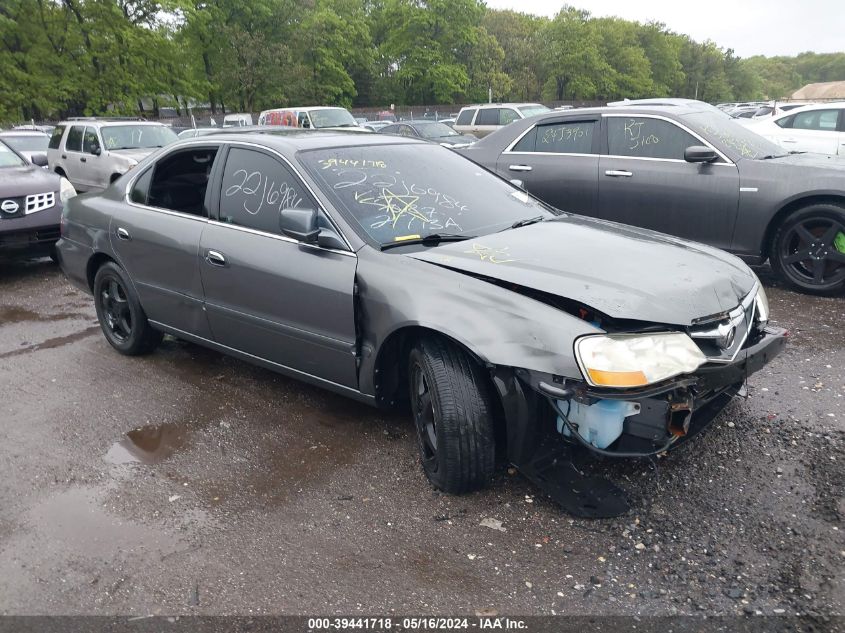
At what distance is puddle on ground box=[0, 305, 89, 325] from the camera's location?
6285mm

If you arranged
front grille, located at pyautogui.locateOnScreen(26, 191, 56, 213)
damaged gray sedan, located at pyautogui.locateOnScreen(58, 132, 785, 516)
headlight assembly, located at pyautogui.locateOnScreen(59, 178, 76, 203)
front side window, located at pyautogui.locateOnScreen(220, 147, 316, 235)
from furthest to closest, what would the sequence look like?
1. headlight assembly, located at pyautogui.locateOnScreen(59, 178, 76, 203)
2. front grille, located at pyautogui.locateOnScreen(26, 191, 56, 213)
3. front side window, located at pyautogui.locateOnScreen(220, 147, 316, 235)
4. damaged gray sedan, located at pyautogui.locateOnScreen(58, 132, 785, 516)

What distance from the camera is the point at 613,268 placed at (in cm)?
314

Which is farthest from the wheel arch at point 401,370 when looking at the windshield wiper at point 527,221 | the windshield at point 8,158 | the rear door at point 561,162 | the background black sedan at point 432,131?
the background black sedan at point 432,131

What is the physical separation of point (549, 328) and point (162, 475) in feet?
7.11

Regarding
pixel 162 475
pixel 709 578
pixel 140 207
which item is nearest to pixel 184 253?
pixel 140 207

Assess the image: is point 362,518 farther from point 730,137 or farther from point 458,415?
point 730,137

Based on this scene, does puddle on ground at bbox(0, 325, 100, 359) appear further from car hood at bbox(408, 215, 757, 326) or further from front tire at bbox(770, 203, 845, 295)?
front tire at bbox(770, 203, 845, 295)

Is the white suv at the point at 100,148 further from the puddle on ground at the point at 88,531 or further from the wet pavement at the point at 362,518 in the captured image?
the puddle on ground at the point at 88,531

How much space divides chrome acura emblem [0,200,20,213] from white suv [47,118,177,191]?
4569mm

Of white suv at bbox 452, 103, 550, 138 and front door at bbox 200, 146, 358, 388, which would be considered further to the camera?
white suv at bbox 452, 103, 550, 138

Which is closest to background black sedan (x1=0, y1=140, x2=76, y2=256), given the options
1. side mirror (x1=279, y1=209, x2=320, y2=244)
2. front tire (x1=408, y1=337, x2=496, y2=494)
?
side mirror (x1=279, y1=209, x2=320, y2=244)

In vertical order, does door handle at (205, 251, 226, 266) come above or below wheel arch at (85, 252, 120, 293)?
above

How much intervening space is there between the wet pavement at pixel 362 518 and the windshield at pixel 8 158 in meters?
5.09

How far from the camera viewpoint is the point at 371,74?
6234cm
